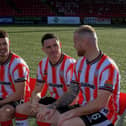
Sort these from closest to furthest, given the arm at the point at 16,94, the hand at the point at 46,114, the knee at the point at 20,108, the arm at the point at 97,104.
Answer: the arm at the point at 97,104, the hand at the point at 46,114, the knee at the point at 20,108, the arm at the point at 16,94

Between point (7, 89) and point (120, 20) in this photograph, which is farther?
point (120, 20)

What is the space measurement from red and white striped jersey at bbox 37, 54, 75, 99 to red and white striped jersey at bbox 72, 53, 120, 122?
0.35 metres

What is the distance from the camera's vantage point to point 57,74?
12.2ft

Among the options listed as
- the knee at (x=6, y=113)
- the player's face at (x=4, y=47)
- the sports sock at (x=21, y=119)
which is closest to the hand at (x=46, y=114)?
the sports sock at (x=21, y=119)

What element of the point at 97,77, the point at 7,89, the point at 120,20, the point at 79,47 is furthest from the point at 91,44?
the point at 120,20

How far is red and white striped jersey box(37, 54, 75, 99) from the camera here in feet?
12.1

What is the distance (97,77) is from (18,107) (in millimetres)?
964

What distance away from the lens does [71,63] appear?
3.70 m

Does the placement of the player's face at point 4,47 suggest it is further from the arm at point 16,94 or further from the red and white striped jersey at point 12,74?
the arm at point 16,94

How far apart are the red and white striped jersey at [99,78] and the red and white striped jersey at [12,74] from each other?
0.66m

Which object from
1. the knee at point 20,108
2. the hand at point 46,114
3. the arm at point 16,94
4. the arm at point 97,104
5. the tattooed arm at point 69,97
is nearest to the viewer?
the arm at point 97,104

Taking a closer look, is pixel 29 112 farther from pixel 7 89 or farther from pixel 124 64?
pixel 124 64

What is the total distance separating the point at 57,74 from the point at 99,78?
0.76 m

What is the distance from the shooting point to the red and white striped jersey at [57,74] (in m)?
3.68
